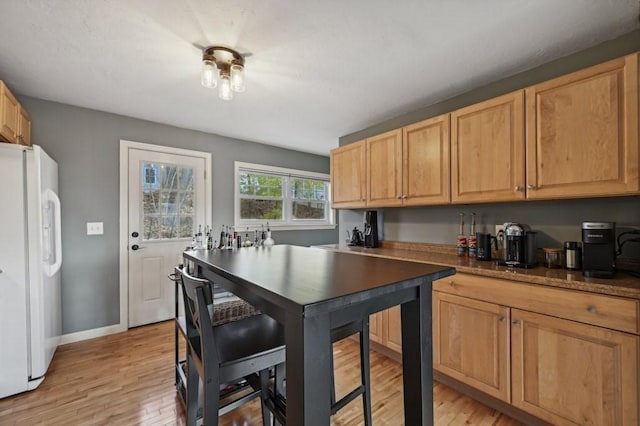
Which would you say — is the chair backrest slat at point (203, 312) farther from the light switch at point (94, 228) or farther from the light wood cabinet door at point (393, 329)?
the light switch at point (94, 228)

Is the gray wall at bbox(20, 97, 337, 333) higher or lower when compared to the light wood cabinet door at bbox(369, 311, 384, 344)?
higher

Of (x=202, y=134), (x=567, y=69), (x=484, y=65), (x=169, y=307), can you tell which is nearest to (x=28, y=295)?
(x=169, y=307)

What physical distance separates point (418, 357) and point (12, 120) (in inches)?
124

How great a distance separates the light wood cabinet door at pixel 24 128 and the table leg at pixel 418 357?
124 inches

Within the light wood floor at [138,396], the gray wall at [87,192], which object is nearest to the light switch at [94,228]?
the gray wall at [87,192]

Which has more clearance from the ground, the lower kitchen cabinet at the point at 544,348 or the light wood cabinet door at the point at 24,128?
the light wood cabinet door at the point at 24,128

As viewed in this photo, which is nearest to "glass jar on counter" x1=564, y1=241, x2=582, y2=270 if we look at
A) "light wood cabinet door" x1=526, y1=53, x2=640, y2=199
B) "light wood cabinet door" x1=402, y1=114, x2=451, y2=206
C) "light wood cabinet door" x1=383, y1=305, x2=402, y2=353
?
"light wood cabinet door" x1=526, y1=53, x2=640, y2=199

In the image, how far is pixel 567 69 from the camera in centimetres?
191

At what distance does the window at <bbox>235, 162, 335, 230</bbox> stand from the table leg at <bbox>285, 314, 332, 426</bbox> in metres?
3.32

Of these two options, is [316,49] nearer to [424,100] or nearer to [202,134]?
[424,100]

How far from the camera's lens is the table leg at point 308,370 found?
0.69m

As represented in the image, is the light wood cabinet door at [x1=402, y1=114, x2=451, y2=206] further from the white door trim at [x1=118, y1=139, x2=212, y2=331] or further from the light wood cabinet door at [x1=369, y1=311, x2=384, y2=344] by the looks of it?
the white door trim at [x1=118, y1=139, x2=212, y2=331]

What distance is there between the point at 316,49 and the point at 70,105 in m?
2.63

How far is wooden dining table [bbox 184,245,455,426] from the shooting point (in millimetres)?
695
